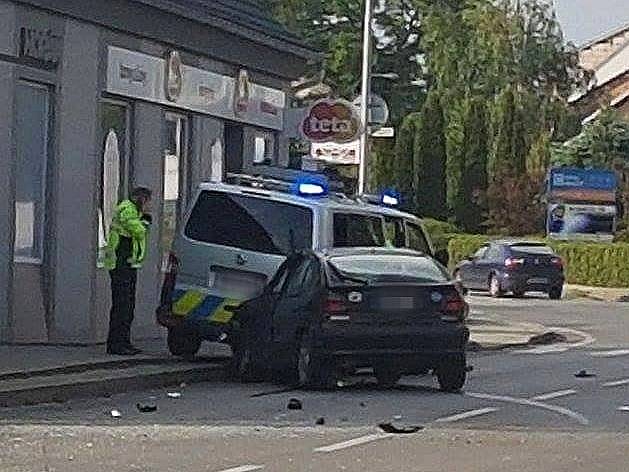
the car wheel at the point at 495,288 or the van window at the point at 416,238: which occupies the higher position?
the van window at the point at 416,238

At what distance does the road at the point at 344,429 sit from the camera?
12.3 metres

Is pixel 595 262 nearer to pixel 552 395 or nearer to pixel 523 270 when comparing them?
pixel 523 270

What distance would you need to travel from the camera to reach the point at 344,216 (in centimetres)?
1975

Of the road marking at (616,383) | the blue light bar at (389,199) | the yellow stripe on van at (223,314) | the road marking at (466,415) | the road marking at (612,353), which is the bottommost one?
the road marking at (466,415)

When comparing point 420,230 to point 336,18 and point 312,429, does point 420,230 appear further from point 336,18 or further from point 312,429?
point 336,18

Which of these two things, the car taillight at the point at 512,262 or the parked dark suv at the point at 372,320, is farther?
the car taillight at the point at 512,262

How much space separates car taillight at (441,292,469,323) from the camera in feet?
56.7

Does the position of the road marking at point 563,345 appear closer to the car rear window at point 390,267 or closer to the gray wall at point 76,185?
the gray wall at point 76,185

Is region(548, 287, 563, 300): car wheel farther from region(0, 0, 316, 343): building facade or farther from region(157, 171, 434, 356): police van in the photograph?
region(157, 171, 434, 356): police van

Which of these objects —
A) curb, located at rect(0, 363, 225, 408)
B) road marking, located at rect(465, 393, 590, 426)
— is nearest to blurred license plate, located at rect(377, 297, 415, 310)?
road marking, located at rect(465, 393, 590, 426)

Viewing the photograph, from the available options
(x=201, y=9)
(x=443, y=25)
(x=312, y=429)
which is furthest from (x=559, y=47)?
(x=312, y=429)

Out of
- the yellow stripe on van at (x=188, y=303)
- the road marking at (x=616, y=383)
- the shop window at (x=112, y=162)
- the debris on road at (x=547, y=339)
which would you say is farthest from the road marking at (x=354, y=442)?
the debris on road at (x=547, y=339)

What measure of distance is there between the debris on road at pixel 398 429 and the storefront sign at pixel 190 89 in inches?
383

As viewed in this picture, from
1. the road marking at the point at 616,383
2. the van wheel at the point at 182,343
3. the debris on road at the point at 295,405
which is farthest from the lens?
the van wheel at the point at 182,343
